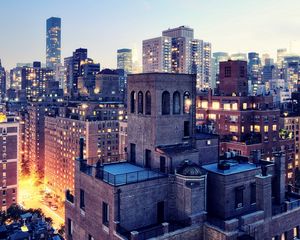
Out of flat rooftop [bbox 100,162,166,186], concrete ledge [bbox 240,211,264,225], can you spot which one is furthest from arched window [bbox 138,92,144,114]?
concrete ledge [bbox 240,211,264,225]

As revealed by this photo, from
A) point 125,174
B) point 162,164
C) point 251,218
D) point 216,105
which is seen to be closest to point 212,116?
point 216,105

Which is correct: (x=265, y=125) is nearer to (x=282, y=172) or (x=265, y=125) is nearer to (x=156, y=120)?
(x=282, y=172)

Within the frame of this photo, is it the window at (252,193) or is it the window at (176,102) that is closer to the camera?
the window at (252,193)

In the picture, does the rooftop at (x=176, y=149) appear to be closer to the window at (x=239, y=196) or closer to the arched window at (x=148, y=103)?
the arched window at (x=148, y=103)

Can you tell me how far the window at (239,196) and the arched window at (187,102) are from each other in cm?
1163

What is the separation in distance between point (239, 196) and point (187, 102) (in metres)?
13.3

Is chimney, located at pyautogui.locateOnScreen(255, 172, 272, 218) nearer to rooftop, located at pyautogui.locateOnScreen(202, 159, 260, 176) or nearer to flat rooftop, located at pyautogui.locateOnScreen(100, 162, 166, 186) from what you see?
rooftop, located at pyautogui.locateOnScreen(202, 159, 260, 176)

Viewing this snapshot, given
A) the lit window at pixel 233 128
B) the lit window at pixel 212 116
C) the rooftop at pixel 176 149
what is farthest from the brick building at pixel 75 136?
the rooftop at pixel 176 149

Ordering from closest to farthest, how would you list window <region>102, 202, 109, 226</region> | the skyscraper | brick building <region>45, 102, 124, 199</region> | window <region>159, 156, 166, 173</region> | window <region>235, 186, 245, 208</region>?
1. window <region>102, 202, 109, 226</region>
2. window <region>159, 156, 166, 173</region>
3. window <region>235, 186, 245, 208</region>
4. the skyscraper
5. brick building <region>45, 102, 124, 199</region>

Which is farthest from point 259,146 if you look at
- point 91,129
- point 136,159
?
point 136,159

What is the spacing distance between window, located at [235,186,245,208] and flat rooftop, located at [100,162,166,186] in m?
9.23

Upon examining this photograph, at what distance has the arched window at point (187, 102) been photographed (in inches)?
1801

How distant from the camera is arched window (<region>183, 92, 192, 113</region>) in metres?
45.7

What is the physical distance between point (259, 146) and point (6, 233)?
79.1 metres
